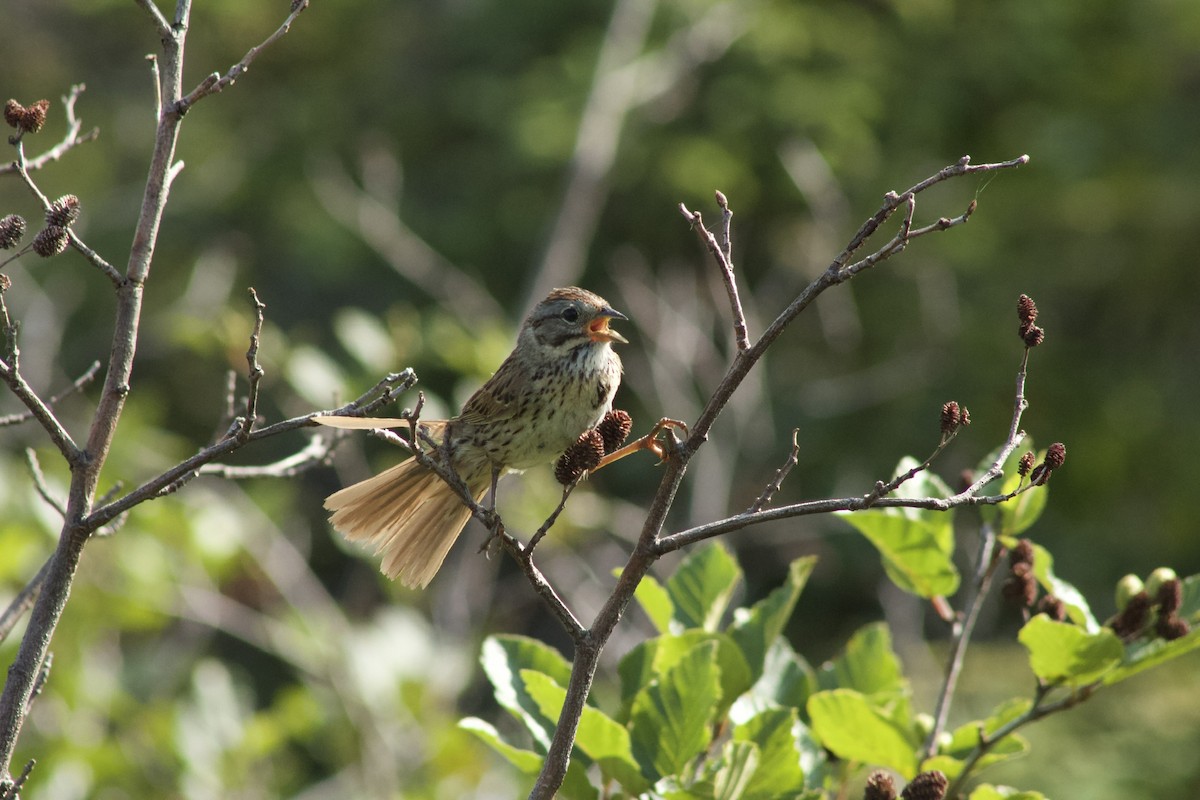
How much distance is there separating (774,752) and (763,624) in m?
0.36

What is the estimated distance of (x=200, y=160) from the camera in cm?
1036

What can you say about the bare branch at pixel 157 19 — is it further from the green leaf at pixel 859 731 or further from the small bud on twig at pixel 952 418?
the green leaf at pixel 859 731

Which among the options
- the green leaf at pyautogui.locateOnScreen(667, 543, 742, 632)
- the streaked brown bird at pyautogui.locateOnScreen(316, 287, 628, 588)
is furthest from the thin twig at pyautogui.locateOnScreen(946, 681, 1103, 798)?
the streaked brown bird at pyautogui.locateOnScreen(316, 287, 628, 588)

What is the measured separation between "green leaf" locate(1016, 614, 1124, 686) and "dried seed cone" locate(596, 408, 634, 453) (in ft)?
2.47

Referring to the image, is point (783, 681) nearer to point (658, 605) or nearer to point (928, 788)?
point (658, 605)

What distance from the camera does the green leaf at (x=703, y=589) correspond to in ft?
8.27

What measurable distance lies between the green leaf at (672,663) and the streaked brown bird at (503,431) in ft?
1.91

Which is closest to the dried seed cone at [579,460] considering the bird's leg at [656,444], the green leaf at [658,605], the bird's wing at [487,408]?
the bird's leg at [656,444]

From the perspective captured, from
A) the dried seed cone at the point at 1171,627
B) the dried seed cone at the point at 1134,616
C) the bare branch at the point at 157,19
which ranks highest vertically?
the bare branch at the point at 157,19

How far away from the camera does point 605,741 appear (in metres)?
2.15

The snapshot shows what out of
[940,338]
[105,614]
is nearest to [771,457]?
[940,338]

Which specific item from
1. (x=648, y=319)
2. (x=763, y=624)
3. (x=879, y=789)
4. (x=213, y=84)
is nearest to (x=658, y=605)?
(x=763, y=624)

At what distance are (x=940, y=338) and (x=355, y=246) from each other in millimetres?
4172

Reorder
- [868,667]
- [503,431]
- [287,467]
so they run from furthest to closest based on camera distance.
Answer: [503,431] < [868,667] < [287,467]
